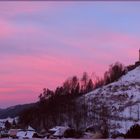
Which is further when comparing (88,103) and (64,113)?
(88,103)

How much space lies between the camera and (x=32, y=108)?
54031 millimetres

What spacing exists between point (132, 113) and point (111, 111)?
105 inches

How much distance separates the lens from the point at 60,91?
60.8 metres

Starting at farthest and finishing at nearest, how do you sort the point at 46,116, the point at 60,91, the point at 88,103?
1. the point at 88,103
2. the point at 60,91
3. the point at 46,116

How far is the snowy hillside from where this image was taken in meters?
60.1

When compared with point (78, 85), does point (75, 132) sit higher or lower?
lower

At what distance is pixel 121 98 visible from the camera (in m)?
73.8

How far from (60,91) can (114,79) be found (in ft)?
82.8

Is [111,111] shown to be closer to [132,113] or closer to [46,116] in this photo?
[132,113]

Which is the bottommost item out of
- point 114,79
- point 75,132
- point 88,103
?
point 75,132

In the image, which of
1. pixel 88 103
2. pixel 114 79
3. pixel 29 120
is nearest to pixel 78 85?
pixel 88 103

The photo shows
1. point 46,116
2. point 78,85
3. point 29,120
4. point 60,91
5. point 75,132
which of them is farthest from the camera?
point 78,85

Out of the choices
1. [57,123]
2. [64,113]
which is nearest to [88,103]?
[64,113]

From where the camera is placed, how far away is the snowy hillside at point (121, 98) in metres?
60.1
